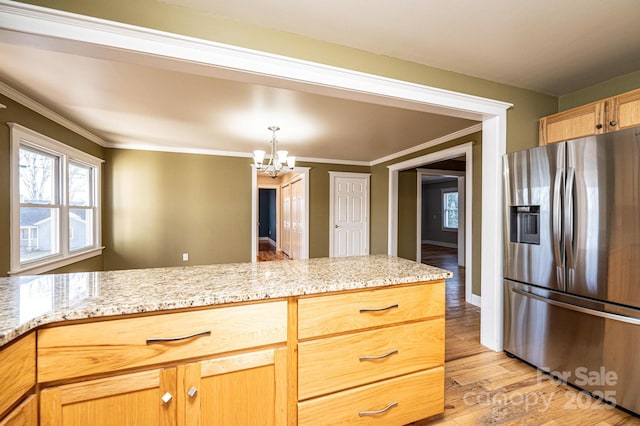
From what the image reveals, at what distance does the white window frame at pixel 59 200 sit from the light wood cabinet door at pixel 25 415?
2.59 m

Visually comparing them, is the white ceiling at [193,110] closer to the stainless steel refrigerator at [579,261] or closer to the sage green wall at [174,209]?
the sage green wall at [174,209]

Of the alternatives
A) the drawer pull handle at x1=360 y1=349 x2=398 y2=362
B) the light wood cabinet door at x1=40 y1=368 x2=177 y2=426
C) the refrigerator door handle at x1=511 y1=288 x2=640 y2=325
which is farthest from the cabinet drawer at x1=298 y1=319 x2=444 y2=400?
the refrigerator door handle at x1=511 y1=288 x2=640 y2=325

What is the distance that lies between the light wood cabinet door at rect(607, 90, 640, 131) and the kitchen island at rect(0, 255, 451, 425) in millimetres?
1860

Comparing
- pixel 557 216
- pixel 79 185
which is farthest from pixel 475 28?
pixel 79 185

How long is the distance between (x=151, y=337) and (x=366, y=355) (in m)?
0.96

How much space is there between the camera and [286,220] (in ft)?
26.3

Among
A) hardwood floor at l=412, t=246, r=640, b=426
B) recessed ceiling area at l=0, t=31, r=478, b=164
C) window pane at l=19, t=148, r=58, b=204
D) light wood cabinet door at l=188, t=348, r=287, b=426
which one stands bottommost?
hardwood floor at l=412, t=246, r=640, b=426

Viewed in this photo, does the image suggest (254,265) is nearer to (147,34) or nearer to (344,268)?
(344,268)

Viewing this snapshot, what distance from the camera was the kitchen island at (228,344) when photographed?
948mm

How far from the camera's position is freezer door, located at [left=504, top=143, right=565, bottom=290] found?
1.94m

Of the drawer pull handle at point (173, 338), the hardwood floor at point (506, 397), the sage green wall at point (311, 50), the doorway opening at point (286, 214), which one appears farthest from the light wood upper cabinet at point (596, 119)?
the doorway opening at point (286, 214)

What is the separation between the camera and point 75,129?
12.0 feet

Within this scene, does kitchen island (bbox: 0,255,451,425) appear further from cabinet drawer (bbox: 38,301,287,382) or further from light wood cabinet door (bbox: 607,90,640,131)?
light wood cabinet door (bbox: 607,90,640,131)

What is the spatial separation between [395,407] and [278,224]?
797cm
